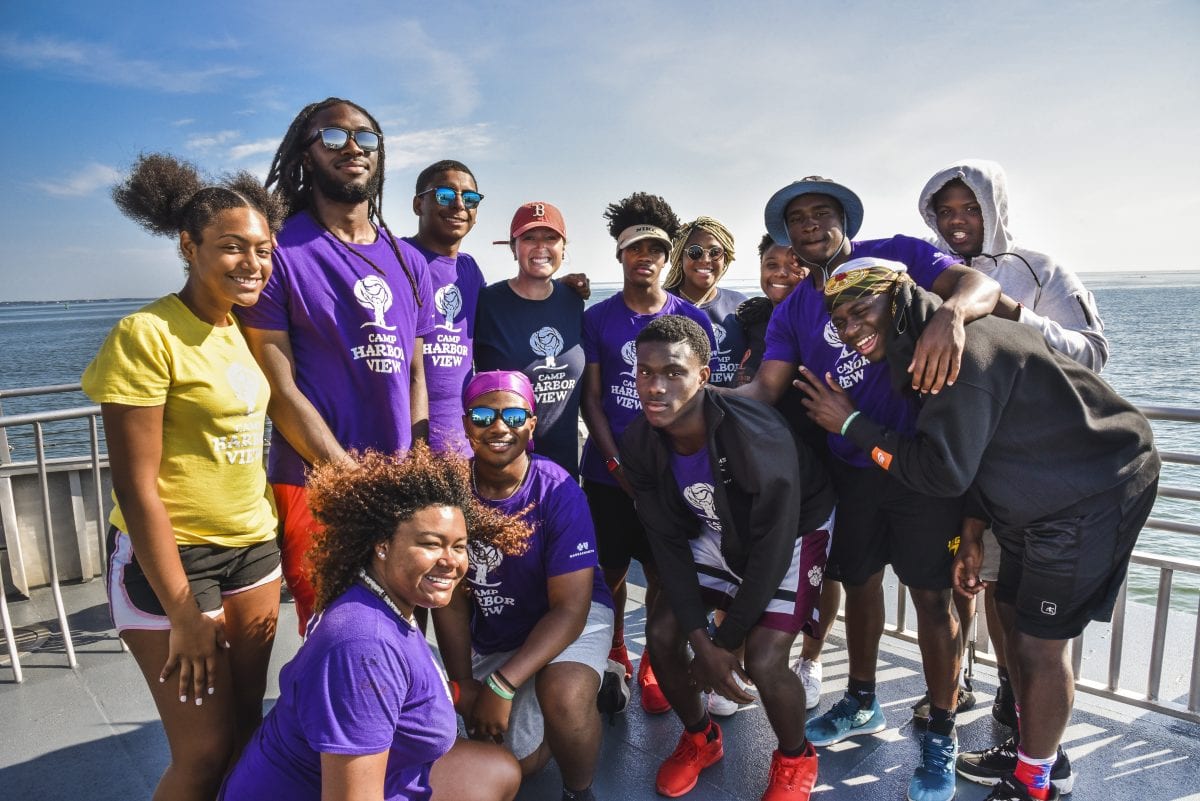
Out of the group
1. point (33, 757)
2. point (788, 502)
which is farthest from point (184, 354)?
point (33, 757)

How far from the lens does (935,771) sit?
2934 millimetres

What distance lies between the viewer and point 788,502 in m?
2.83

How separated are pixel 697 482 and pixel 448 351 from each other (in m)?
1.34

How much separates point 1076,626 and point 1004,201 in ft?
6.41

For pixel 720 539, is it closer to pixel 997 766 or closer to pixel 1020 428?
pixel 1020 428

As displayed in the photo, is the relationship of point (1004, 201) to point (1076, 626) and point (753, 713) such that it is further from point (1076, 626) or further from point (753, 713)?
point (753, 713)

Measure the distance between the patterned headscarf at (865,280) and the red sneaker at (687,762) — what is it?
194 centimetres

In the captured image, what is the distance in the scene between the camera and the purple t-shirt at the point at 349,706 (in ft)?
5.94

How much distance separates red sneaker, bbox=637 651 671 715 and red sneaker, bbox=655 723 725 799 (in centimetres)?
40

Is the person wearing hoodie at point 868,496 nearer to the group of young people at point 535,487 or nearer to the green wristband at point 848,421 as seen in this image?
the group of young people at point 535,487

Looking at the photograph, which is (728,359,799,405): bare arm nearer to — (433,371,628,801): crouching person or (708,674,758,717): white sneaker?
(433,371,628,801): crouching person

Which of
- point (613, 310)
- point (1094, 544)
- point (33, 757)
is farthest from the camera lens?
point (613, 310)

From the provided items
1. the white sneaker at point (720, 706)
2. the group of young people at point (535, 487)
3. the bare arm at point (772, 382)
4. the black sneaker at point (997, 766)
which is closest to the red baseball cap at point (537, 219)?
the group of young people at point (535, 487)

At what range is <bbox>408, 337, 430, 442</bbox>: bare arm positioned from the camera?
3092 mm
